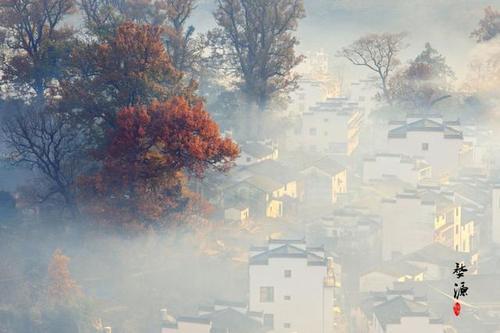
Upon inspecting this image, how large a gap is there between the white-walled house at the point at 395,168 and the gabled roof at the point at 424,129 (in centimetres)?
230

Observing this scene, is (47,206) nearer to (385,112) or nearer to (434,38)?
(385,112)

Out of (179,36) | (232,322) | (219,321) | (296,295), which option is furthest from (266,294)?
(179,36)

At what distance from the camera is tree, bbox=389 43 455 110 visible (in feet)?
199

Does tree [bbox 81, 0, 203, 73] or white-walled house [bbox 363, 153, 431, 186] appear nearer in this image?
tree [bbox 81, 0, 203, 73]

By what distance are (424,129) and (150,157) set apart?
1950cm

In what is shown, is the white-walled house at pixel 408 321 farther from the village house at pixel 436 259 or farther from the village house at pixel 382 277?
the village house at pixel 436 259

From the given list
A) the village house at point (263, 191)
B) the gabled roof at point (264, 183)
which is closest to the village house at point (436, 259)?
the village house at point (263, 191)

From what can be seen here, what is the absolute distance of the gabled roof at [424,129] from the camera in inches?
2119

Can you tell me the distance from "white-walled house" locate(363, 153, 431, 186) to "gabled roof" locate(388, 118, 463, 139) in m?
2.30

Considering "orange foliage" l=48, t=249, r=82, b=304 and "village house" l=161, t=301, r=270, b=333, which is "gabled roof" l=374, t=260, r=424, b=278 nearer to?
"village house" l=161, t=301, r=270, b=333

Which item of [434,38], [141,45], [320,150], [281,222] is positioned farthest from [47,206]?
[434,38]

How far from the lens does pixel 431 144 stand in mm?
53875

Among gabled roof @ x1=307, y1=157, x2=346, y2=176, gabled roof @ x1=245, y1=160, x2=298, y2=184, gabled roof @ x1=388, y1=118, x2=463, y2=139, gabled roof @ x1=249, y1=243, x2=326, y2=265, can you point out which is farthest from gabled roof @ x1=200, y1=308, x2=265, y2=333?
gabled roof @ x1=388, y1=118, x2=463, y2=139

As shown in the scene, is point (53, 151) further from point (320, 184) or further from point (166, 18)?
point (320, 184)
